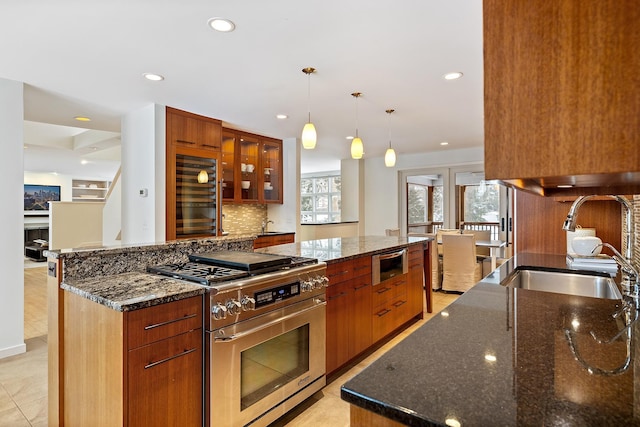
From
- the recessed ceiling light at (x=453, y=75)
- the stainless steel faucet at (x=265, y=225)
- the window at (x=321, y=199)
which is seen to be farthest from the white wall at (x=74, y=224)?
the recessed ceiling light at (x=453, y=75)

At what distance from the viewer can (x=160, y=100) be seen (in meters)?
3.62

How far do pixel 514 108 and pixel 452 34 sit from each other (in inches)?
79.6

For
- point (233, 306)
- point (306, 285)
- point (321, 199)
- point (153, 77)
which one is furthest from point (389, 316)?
point (321, 199)

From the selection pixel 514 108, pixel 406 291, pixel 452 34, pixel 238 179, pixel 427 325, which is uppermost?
pixel 452 34

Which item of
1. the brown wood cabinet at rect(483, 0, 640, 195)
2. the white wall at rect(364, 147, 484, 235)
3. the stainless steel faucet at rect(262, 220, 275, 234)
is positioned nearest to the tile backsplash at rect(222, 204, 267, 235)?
the stainless steel faucet at rect(262, 220, 275, 234)

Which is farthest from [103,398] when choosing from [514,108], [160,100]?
[160,100]

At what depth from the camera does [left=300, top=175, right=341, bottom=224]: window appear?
34.2ft

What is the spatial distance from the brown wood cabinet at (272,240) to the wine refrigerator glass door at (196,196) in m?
0.76

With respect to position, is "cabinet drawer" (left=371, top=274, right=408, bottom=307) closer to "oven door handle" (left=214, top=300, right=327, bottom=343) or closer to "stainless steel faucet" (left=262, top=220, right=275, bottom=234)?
"oven door handle" (left=214, top=300, right=327, bottom=343)

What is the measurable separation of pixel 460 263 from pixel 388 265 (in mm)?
2137

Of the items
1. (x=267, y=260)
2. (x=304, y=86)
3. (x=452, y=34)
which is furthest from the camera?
(x=304, y=86)

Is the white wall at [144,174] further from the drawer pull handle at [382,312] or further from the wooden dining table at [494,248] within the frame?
the wooden dining table at [494,248]

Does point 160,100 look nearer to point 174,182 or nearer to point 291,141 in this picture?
point 174,182

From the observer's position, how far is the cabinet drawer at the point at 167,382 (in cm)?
136
